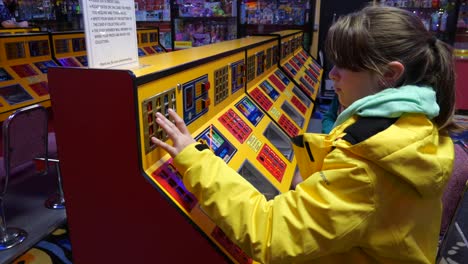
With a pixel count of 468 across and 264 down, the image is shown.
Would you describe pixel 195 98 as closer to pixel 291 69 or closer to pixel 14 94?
pixel 291 69

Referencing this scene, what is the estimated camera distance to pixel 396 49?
1.01 m

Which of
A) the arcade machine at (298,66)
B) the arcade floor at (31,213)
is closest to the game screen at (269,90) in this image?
the arcade machine at (298,66)

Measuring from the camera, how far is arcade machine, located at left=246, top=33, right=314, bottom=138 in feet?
7.75

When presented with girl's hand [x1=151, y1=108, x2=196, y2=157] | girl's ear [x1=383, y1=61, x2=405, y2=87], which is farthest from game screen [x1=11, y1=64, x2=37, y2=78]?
girl's ear [x1=383, y1=61, x2=405, y2=87]

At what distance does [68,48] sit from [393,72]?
4253 millimetres

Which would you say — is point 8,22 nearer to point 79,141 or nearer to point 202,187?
point 79,141

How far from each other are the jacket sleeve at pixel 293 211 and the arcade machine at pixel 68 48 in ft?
12.1

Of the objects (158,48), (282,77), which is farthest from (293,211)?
(158,48)

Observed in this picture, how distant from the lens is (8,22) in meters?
5.32

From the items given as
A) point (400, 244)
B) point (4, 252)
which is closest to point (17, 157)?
point (4, 252)

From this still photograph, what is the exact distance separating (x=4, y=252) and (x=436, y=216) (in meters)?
2.61

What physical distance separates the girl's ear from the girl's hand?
1.83 feet

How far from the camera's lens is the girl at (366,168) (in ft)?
2.97

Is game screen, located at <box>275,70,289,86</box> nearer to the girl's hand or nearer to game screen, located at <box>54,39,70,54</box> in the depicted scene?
the girl's hand
